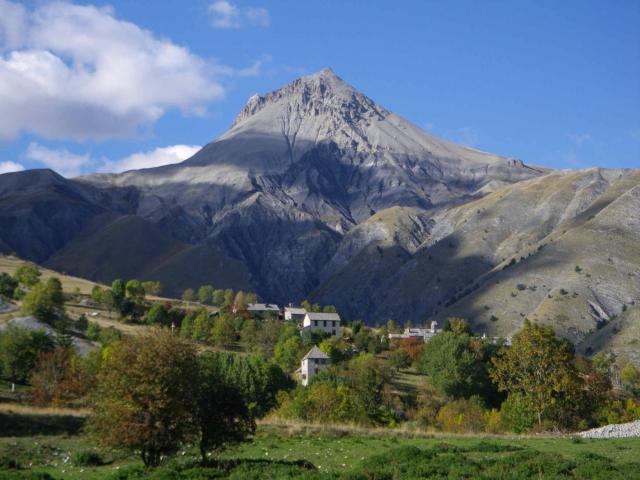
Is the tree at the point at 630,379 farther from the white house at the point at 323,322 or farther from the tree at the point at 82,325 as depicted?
the tree at the point at 82,325

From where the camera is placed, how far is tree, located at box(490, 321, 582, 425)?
4803 centimetres

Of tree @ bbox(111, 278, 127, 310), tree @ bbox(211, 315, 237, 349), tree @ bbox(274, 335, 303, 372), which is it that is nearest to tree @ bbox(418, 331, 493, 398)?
tree @ bbox(274, 335, 303, 372)

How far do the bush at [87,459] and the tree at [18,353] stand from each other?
1637 inches

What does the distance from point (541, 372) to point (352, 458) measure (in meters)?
26.3

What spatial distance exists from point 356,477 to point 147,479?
5617mm

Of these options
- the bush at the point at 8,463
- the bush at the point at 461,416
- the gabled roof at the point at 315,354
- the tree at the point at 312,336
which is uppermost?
the tree at the point at 312,336

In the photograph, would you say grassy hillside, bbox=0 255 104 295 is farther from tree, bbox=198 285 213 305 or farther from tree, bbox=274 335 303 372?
tree, bbox=274 335 303 372

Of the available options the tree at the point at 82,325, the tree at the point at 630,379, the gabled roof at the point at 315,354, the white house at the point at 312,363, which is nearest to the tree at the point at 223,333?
the white house at the point at 312,363

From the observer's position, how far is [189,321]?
115m

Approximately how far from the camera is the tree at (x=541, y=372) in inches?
1891

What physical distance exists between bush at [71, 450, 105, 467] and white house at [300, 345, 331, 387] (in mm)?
67555

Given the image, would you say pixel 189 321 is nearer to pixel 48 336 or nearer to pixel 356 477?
pixel 48 336

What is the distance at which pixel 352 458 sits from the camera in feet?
85.2

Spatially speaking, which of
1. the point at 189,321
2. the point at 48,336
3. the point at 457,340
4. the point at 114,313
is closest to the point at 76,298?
the point at 114,313
